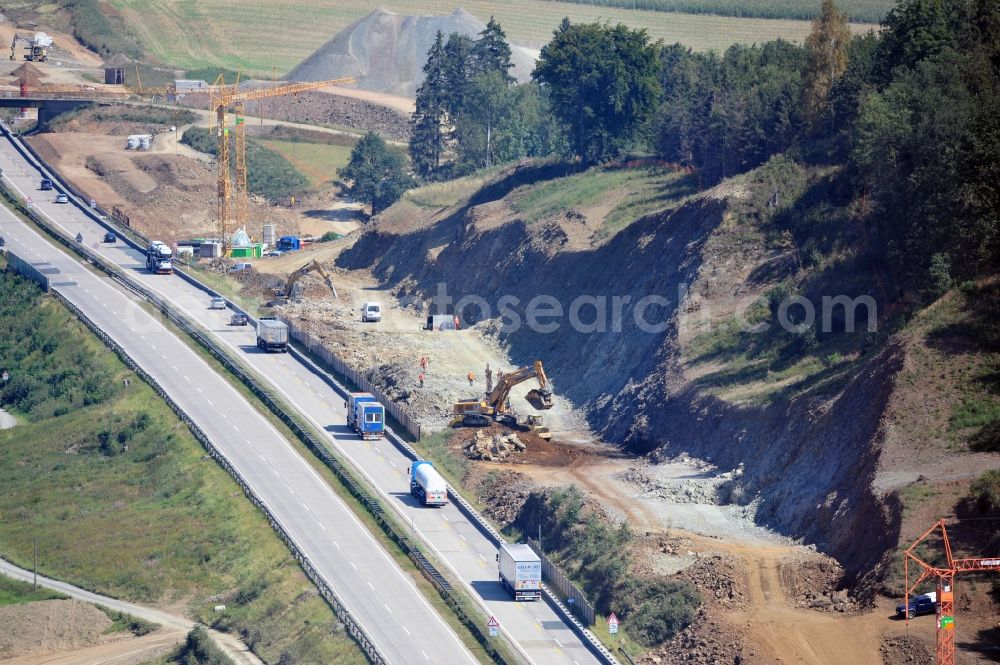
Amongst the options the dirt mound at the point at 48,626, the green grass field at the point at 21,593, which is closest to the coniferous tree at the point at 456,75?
the green grass field at the point at 21,593

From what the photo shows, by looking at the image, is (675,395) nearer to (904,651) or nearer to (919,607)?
(919,607)

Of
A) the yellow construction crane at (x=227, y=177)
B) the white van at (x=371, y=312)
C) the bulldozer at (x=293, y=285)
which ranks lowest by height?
the white van at (x=371, y=312)

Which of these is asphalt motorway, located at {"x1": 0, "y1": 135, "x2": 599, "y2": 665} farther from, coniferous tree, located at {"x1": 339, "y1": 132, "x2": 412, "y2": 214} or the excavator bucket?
coniferous tree, located at {"x1": 339, "y1": 132, "x2": 412, "y2": 214}

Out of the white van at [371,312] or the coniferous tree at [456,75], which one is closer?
the white van at [371,312]

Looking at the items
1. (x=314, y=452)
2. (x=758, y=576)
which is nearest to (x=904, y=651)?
(x=758, y=576)

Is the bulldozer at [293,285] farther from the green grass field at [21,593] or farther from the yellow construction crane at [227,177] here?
the green grass field at [21,593]

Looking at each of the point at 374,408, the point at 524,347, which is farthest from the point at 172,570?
the point at 524,347

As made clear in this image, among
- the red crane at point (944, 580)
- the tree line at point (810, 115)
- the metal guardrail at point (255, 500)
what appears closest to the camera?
the red crane at point (944, 580)
